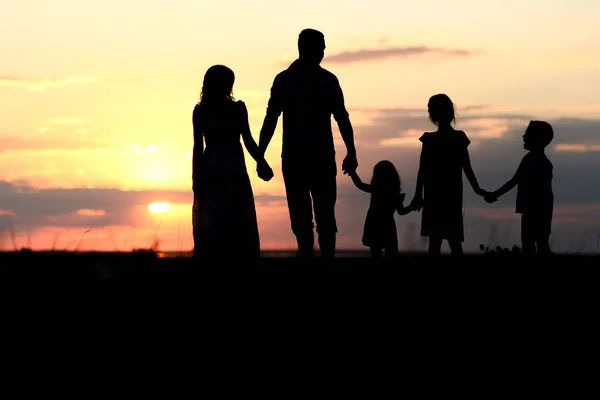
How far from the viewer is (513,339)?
8672mm

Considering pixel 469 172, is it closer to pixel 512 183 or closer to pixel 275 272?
pixel 512 183

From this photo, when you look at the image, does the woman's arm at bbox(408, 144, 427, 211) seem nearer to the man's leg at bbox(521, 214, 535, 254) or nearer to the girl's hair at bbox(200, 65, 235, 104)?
the man's leg at bbox(521, 214, 535, 254)

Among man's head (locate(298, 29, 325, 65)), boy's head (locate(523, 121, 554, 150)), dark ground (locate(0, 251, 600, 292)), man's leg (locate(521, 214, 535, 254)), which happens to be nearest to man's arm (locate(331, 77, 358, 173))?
man's head (locate(298, 29, 325, 65))

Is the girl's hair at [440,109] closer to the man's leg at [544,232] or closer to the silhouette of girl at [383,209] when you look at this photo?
the silhouette of girl at [383,209]

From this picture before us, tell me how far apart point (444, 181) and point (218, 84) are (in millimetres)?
3408

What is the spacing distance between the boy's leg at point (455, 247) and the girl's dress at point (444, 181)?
101mm

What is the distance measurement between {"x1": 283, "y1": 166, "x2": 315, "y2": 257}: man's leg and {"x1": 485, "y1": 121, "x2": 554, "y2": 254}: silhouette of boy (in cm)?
267

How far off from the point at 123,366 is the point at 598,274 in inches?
245

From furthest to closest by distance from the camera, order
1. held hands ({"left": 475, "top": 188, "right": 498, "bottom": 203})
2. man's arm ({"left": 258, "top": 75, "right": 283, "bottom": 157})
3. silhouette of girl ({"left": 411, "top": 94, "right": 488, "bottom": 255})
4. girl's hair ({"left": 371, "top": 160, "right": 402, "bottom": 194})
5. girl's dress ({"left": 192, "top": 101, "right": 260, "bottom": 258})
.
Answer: girl's hair ({"left": 371, "top": 160, "right": 402, "bottom": 194})
held hands ({"left": 475, "top": 188, "right": 498, "bottom": 203})
silhouette of girl ({"left": 411, "top": 94, "right": 488, "bottom": 255})
man's arm ({"left": 258, "top": 75, "right": 283, "bottom": 157})
girl's dress ({"left": 192, "top": 101, "right": 260, "bottom": 258})

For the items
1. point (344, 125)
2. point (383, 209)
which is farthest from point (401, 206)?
point (344, 125)

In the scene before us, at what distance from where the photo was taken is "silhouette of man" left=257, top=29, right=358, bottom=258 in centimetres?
→ 1252

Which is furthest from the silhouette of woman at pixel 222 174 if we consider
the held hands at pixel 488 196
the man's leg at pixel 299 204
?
the held hands at pixel 488 196

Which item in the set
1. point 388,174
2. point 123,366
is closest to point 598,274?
point 388,174

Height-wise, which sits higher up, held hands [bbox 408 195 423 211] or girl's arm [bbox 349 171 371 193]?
girl's arm [bbox 349 171 371 193]
